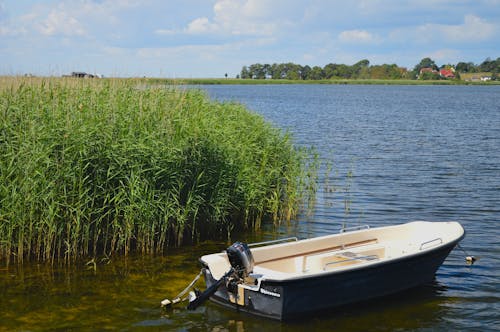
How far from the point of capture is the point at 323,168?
2084 centimetres

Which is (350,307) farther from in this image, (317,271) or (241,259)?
(241,259)

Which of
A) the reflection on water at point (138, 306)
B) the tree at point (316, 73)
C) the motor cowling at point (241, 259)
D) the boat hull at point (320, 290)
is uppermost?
the tree at point (316, 73)

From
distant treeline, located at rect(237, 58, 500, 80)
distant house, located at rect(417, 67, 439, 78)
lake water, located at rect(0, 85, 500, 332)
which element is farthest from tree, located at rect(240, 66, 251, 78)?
lake water, located at rect(0, 85, 500, 332)

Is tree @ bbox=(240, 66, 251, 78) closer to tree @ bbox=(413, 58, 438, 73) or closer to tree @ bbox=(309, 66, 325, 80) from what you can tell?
tree @ bbox=(309, 66, 325, 80)

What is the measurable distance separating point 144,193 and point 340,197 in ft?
24.8

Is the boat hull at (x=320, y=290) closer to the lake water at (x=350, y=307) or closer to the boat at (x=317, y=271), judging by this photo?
the boat at (x=317, y=271)

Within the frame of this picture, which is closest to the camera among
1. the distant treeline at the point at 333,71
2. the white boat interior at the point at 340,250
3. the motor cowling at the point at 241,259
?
the motor cowling at the point at 241,259

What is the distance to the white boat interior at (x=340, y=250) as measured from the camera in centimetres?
894

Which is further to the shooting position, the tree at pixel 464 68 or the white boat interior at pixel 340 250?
the tree at pixel 464 68

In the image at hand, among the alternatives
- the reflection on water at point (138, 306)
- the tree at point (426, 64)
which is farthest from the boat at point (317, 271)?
the tree at point (426, 64)

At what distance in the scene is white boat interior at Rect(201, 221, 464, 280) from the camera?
8.94m

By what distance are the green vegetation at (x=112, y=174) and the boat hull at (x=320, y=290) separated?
257 centimetres

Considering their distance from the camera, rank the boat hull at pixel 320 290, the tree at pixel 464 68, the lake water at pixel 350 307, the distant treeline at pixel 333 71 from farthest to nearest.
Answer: the tree at pixel 464 68, the distant treeline at pixel 333 71, the lake water at pixel 350 307, the boat hull at pixel 320 290

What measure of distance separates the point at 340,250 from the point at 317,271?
1.60m
